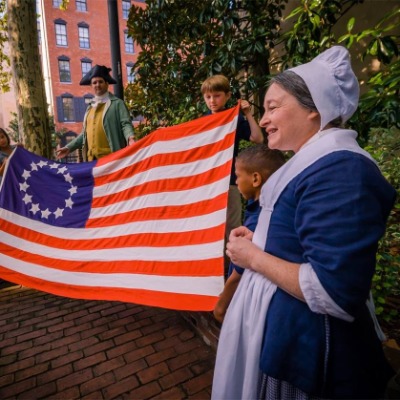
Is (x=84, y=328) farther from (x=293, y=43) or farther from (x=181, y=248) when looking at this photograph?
(x=293, y=43)

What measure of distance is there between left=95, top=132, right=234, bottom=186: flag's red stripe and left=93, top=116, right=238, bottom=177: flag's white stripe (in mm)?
31

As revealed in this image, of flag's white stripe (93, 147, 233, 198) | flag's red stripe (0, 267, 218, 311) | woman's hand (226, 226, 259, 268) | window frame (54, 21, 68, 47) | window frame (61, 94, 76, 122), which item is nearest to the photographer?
woman's hand (226, 226, 259, 268)

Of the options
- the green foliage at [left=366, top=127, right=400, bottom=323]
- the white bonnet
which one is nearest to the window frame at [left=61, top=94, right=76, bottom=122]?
the green foliage at [left=366, top=127, right=400, bottom=323]

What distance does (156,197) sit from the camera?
273cm

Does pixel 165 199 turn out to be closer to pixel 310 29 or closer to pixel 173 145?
pixel 173 145

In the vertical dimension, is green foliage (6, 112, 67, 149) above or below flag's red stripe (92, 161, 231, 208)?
below

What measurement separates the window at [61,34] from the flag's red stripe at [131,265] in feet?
92.7

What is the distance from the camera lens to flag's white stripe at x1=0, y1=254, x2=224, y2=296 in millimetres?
2246

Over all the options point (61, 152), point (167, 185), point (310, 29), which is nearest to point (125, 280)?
point (167, 185)

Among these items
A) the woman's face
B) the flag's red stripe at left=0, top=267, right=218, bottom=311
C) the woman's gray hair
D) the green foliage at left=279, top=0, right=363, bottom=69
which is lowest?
the flag's red stripe at left=0, top=267, right=218, bottom=311

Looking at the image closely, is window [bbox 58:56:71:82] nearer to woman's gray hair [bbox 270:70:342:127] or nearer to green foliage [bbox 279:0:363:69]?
green foliage [bbox 279:0:363:69]

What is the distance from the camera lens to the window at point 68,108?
26.2m

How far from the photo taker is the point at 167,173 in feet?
8.93

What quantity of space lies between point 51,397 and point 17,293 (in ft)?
6.98
